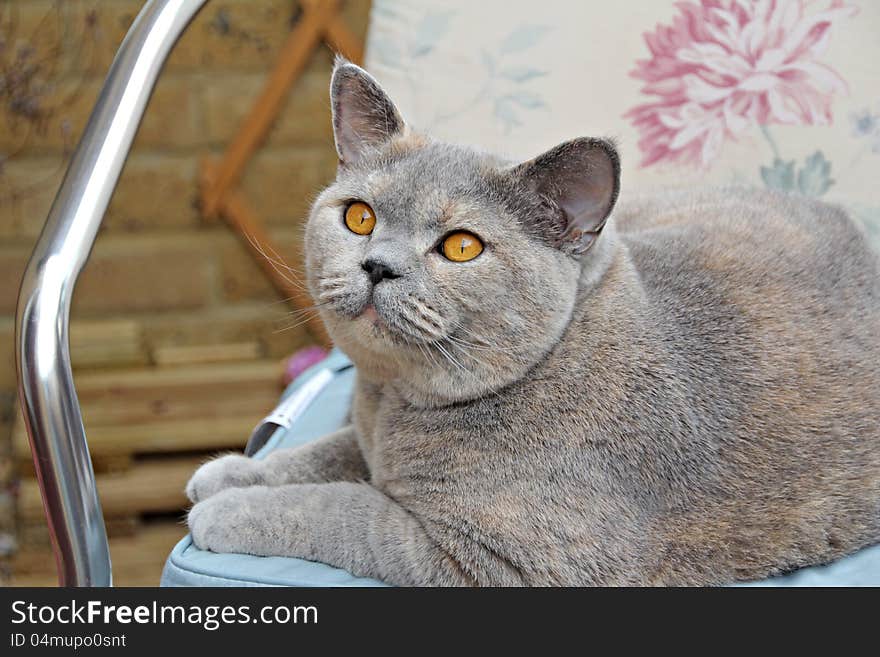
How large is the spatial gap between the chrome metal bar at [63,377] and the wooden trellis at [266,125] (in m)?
1.19

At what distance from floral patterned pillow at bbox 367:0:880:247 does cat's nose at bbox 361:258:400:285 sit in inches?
27.4

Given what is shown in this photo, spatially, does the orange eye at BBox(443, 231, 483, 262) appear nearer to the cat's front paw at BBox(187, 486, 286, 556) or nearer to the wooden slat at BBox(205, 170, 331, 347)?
the cat's front paw at BBox(187, 486, 286, 556)

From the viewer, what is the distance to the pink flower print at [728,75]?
1354 millimetres

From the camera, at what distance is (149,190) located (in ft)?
6.77

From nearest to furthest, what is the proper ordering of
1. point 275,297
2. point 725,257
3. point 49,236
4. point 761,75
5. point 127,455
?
point 49,236 → point 725,257 → point 761,75 → point 127,455 → point 275,297

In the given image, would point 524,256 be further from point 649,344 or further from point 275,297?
point 275,297

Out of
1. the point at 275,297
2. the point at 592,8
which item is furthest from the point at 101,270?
the point at 592,8

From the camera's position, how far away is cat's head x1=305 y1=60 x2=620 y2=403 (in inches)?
31.7

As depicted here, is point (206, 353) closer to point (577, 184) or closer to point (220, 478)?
point (220, 478)

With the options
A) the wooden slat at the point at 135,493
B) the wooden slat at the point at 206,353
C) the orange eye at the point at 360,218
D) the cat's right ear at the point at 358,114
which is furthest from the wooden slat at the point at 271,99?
the orange eye at the point at 360,218

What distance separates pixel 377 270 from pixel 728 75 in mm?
842

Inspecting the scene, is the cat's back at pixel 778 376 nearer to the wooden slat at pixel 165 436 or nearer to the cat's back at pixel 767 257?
the cat's back at pixel 767 257

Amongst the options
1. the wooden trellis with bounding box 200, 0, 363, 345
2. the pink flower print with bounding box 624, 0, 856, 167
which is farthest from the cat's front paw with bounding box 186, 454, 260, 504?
the wooden trellis with bounding box 200, 0, 363, 345
